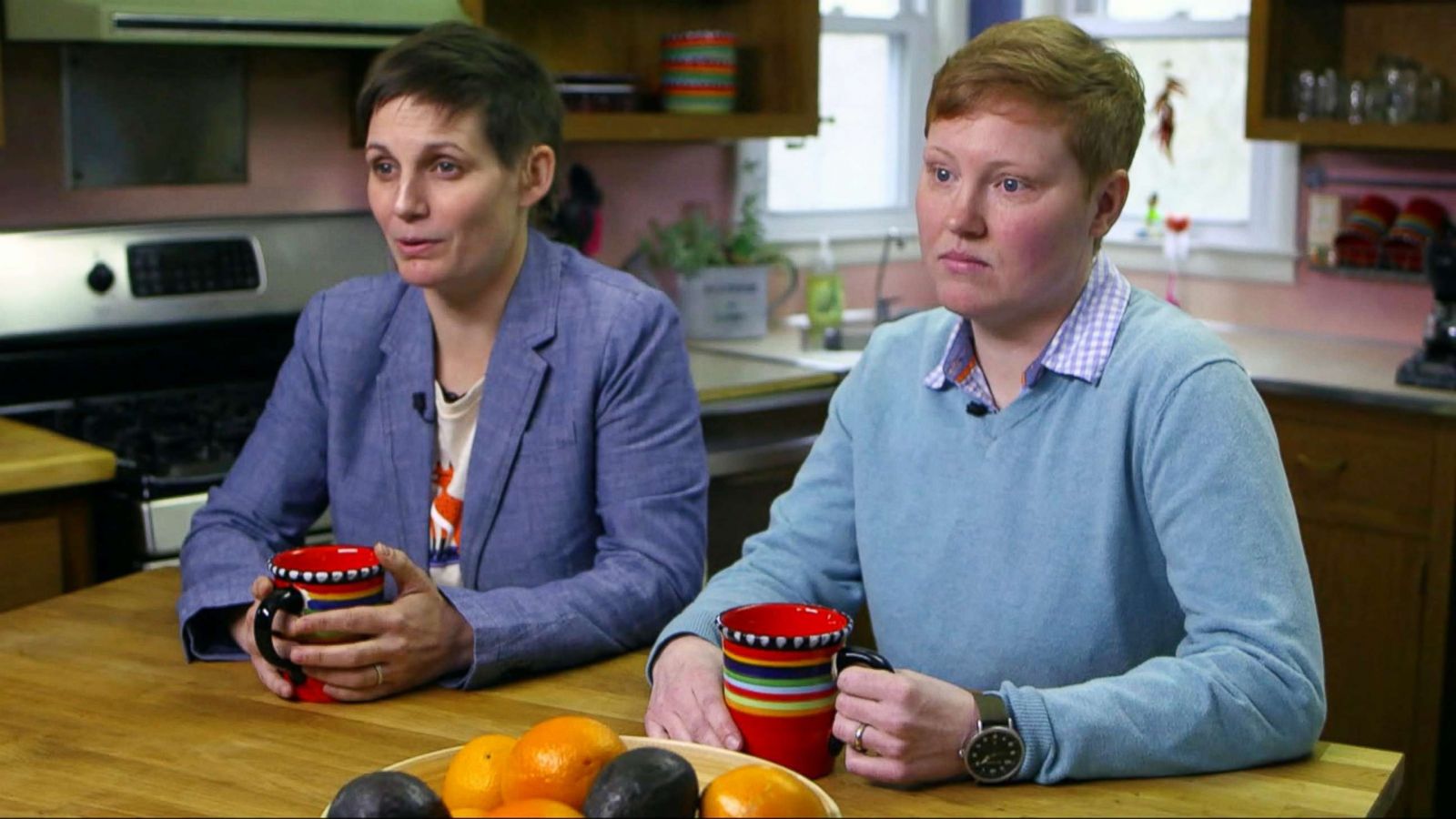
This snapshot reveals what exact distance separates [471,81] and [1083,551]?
882mm

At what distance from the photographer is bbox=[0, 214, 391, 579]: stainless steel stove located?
290cm

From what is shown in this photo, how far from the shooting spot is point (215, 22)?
2.79 meters

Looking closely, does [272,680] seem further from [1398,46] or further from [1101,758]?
[1398,46]

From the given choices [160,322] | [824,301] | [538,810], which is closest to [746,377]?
[824,301]

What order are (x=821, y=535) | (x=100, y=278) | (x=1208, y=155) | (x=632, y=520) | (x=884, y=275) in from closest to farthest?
(x=821, y=535) → (x=632, y=520) → (x=100, y=278) → (x=1208, y=155) → (x=884, y=275)

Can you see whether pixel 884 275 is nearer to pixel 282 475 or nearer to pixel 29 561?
pixel 29 561

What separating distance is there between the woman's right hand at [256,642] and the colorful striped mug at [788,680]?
422mm

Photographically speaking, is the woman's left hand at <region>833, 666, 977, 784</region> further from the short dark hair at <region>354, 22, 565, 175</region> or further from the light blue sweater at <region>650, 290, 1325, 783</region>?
the short dark hair at <region>354, 22, 565, 175</region>

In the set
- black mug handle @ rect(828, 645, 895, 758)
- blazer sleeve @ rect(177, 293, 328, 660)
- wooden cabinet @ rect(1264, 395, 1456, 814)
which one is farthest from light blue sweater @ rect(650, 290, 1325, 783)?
wooden cabinet @ rect(1264, 395, 1456, 814)

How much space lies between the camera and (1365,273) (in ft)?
13.1

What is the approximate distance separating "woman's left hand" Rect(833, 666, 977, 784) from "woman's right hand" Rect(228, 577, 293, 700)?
0.52 m

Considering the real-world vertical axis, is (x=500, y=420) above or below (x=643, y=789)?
above

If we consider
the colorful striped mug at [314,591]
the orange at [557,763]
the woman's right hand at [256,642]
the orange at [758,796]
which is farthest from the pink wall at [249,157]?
the orange at [758,796]

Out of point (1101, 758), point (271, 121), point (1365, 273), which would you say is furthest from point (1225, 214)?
point (1101, 758)
